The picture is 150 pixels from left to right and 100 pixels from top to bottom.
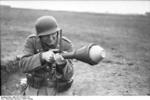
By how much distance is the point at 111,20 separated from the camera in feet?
35.0

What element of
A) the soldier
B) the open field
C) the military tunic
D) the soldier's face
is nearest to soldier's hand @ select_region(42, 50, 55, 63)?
the military tunic

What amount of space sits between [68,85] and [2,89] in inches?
118

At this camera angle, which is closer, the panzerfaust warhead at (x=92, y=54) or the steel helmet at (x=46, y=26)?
the panzerfaust warhead at (x=92, y=54)

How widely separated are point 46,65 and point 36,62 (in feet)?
1.10

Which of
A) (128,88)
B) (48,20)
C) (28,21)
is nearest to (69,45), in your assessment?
(48,20)

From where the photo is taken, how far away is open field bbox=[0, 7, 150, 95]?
5.04 meters

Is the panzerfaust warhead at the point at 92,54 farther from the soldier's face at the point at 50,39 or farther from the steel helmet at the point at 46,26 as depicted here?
the steel helmet at the point at 46,26

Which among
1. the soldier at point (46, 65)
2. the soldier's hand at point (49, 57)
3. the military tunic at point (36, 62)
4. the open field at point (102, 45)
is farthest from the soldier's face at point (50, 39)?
the open field at point (102, 45)

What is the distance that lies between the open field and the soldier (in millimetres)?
454

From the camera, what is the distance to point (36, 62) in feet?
8.70

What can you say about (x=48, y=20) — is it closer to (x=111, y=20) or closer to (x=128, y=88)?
(x=128, y=88)

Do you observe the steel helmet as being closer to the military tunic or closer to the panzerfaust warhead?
the military tunic

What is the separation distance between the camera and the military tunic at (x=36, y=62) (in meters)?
2.71

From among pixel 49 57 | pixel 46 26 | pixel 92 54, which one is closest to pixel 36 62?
pixel 49 57
